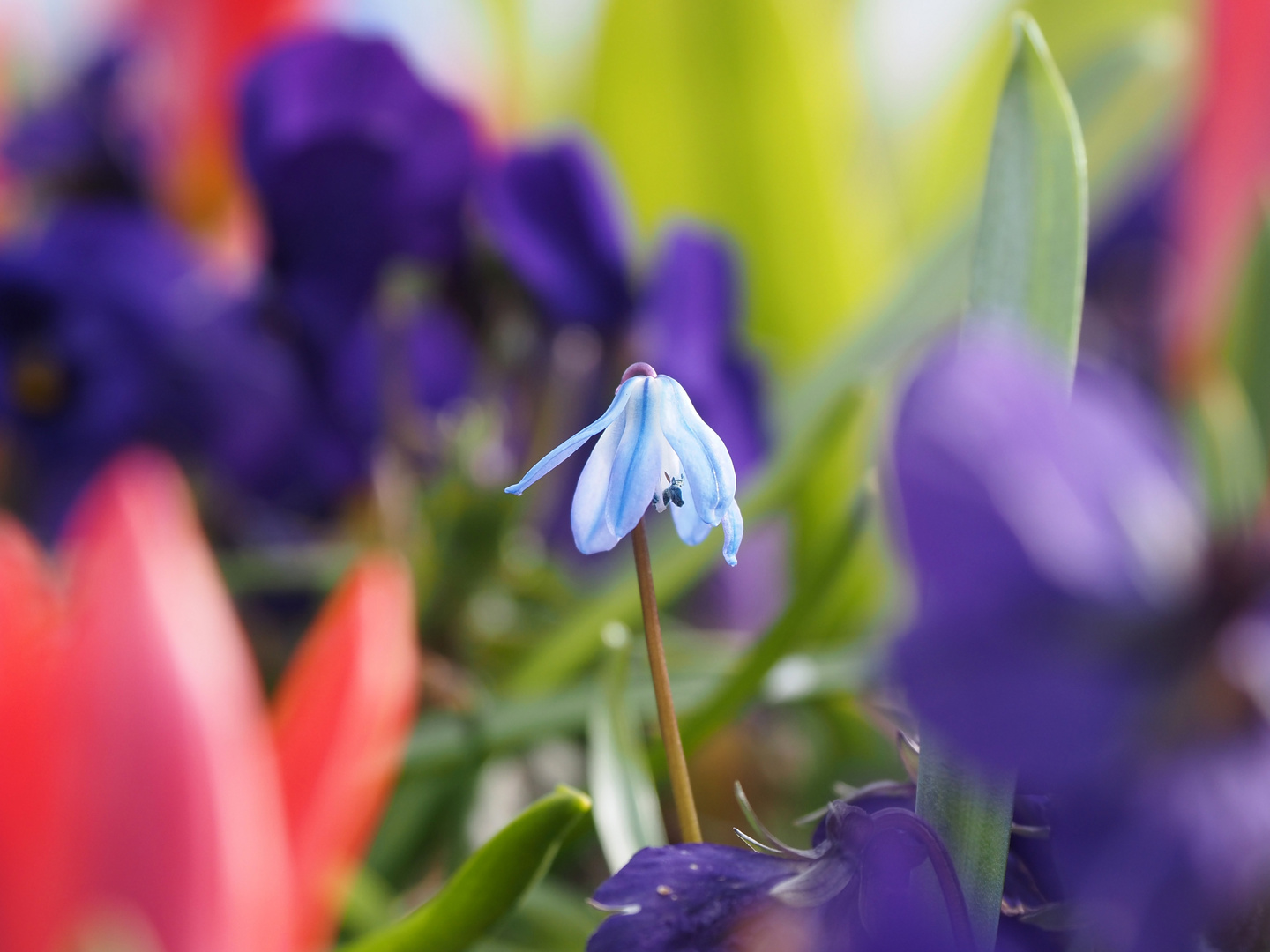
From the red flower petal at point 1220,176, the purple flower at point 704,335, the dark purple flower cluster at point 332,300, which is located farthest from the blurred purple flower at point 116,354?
the red flower petal at point 1220,176

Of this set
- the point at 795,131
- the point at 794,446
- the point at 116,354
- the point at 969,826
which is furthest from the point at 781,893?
the point at 795,131

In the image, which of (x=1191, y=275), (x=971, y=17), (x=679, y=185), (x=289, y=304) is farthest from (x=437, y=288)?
(x=971, y=17)

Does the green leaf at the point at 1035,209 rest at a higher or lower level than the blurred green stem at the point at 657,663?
higher

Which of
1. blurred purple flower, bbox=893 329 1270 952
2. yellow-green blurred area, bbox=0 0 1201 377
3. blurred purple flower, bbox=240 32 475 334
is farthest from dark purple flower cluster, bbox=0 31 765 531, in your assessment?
blurred purple flower, bbox=893 329 1270 952

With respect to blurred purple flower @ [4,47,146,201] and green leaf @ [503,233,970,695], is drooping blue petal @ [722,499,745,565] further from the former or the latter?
blurred purple flower @ [4,47,146,201]

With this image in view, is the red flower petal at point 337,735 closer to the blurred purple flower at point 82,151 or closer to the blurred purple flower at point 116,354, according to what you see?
the blurred purple flower at point 116,354

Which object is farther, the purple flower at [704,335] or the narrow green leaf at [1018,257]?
the purple flower at [704,335]
